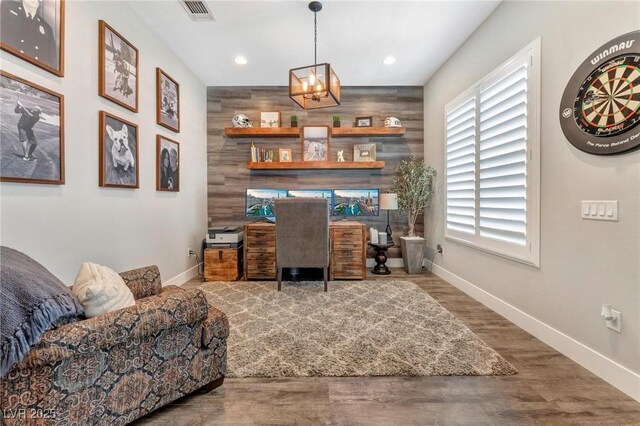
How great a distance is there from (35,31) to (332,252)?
3317 millimetres

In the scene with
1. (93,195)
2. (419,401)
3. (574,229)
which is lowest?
(419,401)

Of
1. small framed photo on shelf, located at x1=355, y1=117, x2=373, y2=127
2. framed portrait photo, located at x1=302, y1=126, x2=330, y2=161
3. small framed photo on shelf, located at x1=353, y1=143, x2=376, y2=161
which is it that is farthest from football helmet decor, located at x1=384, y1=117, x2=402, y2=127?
framed portrait photo, located at x1=302, y1=126, x2=330, y2=161

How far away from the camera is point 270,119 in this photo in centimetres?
445

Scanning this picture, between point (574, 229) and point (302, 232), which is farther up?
point (574, 229)

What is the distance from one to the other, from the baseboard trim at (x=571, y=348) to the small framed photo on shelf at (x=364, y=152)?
93.8 inches

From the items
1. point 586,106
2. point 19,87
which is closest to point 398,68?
point 586,106

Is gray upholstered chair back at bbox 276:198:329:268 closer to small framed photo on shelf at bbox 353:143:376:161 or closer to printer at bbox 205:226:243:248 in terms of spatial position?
printer at bbox 205:226:243:248

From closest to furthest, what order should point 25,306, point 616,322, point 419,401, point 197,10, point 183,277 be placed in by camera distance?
point 25,306, point 419,401, point 616,322, point 197,10, point 183,277

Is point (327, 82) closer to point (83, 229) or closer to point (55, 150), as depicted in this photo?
point (55, 150)

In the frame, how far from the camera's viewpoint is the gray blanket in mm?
919

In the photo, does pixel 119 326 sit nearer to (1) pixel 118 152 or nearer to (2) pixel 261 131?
(1) pixel 118 152

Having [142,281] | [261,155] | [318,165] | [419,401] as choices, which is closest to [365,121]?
[318,165]

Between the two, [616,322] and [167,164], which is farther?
[167,164]

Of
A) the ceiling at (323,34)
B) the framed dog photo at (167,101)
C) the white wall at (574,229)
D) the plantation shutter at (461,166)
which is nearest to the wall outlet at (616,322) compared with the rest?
the white wall at (574,229)
